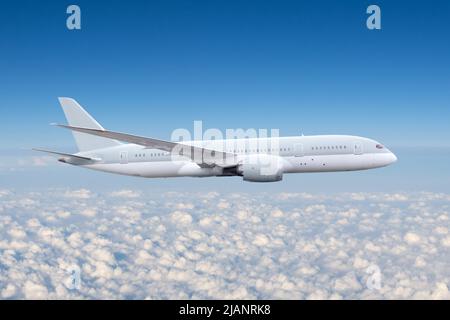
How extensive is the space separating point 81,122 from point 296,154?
2528cm

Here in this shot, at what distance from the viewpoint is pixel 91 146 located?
57156mm

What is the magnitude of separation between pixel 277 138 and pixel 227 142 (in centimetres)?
528

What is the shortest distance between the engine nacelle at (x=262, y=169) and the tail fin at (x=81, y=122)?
58.8 feet

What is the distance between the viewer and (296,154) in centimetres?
5034

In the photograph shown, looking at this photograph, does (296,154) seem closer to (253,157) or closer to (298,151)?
(298,151)

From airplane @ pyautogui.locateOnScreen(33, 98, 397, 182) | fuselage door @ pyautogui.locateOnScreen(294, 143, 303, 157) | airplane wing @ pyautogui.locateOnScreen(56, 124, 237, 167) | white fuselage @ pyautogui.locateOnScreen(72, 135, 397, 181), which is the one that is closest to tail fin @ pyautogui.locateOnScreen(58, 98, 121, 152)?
airplane @ pyautogui.locateOnScreen(33, 98, 397, 182)

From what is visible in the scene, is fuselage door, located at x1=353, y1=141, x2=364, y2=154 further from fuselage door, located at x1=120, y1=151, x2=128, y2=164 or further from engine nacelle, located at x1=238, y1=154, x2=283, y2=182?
fuselage door, located at x1=120, y1=151, x2=128, y2=164

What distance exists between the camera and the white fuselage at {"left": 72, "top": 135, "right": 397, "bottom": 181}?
50375 millimetres

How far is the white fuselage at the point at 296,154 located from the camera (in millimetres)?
50375

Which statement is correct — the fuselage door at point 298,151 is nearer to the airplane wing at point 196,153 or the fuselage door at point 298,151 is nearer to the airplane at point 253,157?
the airplane at point 253,157

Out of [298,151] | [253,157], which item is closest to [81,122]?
[253,157]

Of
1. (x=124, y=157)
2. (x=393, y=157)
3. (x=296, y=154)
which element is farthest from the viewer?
(x=124, y=157)

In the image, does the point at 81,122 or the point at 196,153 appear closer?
the point at 196,153

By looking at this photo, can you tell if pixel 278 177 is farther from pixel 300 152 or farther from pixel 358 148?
pixel 358 148
